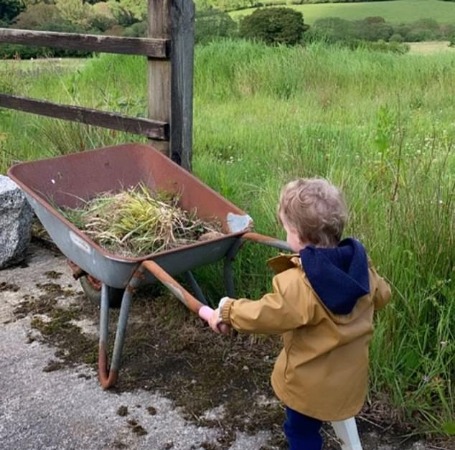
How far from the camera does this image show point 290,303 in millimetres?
2406

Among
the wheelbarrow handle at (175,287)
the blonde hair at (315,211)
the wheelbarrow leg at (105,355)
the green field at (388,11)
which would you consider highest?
the blonde hair at (315,211)

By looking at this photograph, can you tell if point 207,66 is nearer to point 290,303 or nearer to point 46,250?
point 46,250

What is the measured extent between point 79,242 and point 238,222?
2.45ft

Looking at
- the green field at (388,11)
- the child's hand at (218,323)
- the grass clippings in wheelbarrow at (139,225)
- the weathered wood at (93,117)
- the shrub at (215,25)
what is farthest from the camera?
the green field at (388,11)

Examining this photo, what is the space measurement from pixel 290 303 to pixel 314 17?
20909 millimetres

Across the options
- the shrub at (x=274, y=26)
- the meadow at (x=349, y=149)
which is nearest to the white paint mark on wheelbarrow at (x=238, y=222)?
the meadow at (x=349, y=149)

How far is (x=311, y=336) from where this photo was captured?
8.22 feet

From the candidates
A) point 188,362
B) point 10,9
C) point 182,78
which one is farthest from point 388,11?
point 188,362

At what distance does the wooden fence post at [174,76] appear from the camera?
14.2ft

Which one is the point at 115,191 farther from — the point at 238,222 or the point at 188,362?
the point at 188,362

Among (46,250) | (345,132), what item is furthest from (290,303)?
(345,132)

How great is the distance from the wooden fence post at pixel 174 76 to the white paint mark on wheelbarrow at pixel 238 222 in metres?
1.01

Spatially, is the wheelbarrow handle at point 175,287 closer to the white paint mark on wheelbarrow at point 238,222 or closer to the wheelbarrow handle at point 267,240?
the wheelbarrow handle at point 267,240

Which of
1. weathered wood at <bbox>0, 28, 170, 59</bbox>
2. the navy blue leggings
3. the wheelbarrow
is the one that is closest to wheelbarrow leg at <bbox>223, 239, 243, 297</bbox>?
the wheelbarrow
